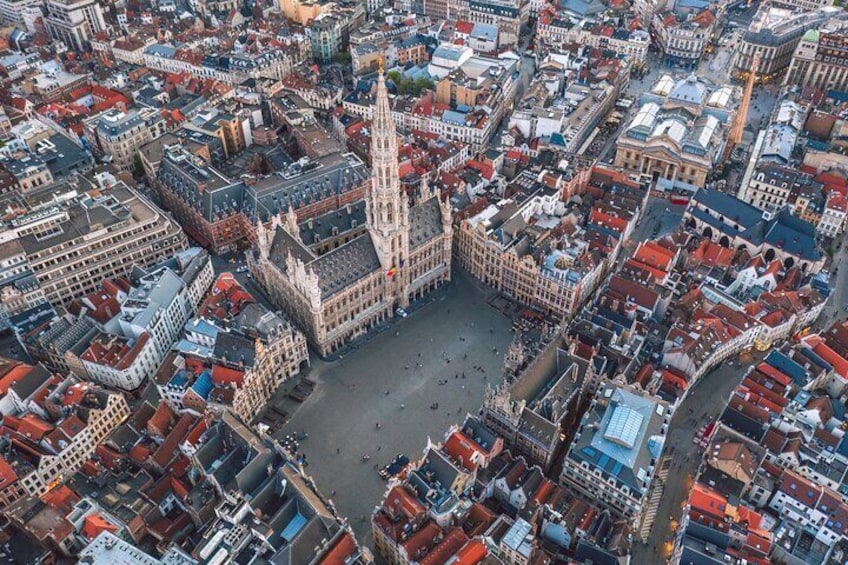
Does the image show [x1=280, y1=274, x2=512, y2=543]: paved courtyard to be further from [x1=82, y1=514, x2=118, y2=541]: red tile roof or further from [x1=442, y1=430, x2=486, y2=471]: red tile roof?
[x1=82, y1=514, x2=118, y2=541]: red tile roof

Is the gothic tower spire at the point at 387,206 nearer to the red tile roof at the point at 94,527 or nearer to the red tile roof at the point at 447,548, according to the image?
the red tile roof at the point at 447,548

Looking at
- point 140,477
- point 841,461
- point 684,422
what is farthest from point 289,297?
point 841,461

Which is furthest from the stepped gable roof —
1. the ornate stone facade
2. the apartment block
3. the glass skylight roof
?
the apartment block

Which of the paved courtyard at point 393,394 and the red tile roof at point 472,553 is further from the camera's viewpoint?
the paved courtyard at point 393,394

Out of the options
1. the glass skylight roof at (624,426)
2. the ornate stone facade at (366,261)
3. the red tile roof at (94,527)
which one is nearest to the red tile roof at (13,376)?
the red tile roof at (94,527)

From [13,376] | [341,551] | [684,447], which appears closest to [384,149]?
[341,551]

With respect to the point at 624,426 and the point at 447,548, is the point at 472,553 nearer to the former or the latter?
the point at 447,548

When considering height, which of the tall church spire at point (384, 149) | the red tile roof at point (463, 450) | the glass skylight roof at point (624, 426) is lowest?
the red tile roof at point (463, 450)

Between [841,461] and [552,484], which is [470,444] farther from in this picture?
[841,461]
